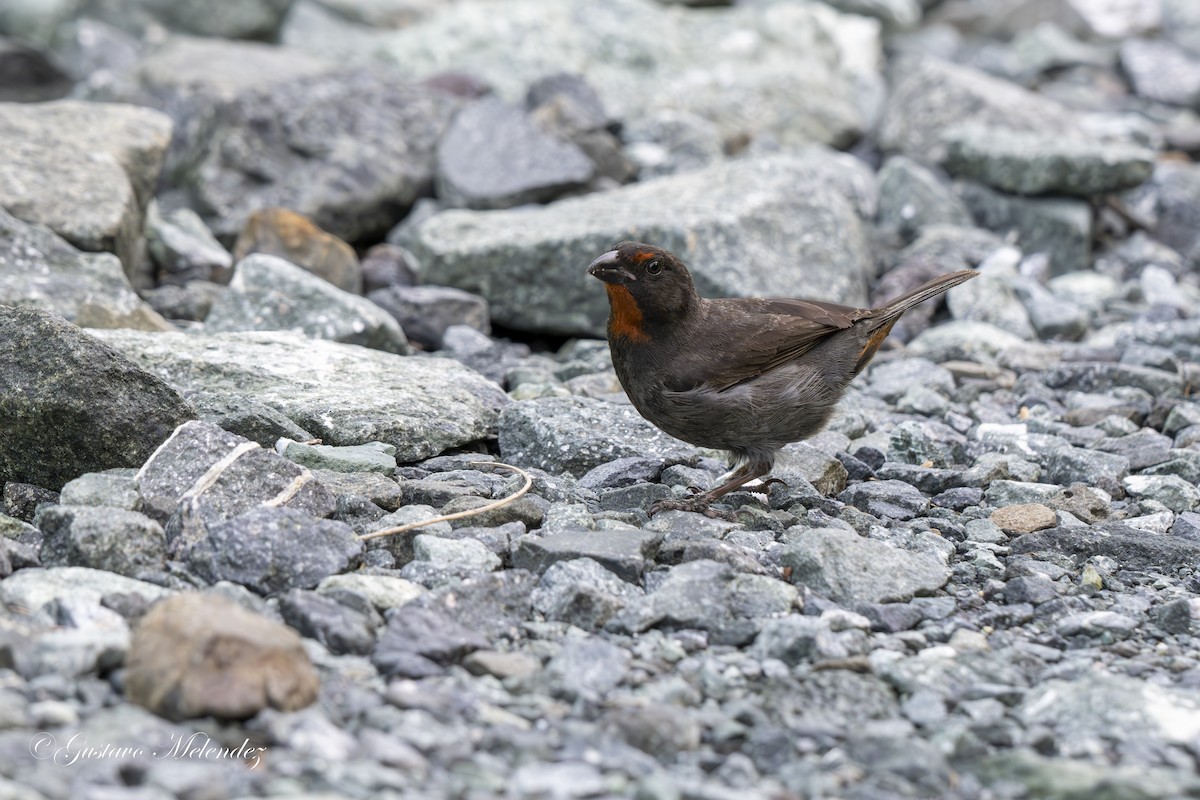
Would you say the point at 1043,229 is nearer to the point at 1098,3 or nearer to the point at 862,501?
the point at 862,501

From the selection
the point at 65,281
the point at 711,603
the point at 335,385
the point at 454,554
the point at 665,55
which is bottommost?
the point at 65,281

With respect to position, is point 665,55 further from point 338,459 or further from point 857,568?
point 857,568

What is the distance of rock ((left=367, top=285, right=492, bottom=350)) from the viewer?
25.2 feet

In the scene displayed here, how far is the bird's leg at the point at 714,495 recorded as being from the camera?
4.96m

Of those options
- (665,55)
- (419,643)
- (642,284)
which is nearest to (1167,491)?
(642,284)

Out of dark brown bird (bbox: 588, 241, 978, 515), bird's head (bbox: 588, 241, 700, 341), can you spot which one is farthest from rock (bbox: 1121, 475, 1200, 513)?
bird's head (bbox: 588, 241, 700, 341)

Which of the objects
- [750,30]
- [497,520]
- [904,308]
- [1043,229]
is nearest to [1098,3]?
[750,30]

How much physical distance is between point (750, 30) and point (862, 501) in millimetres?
8827

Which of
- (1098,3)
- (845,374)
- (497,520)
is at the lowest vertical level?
(497,520)

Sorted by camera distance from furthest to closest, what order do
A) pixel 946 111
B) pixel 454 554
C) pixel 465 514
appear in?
pixel 946 111 < pixel 465 514 < pixel 454 554

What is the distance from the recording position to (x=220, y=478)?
4234mm

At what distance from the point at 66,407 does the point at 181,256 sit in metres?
3.77

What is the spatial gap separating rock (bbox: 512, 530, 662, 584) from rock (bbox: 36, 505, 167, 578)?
1.09 m

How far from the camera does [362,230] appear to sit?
9375 millimetres
